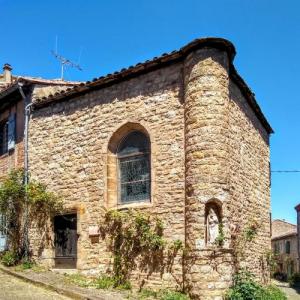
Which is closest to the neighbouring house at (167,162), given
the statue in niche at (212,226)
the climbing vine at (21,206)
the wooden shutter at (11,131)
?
the statue in niche at (212,226)

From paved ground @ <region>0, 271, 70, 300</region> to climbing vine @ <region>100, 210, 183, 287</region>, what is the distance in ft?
5.20

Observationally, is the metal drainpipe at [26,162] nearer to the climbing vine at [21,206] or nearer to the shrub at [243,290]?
the climbing vine at [21,206]

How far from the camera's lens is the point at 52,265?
12.1 m

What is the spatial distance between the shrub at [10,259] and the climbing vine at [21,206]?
0.11 metres

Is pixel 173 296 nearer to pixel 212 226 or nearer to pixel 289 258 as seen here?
pixel 212 226

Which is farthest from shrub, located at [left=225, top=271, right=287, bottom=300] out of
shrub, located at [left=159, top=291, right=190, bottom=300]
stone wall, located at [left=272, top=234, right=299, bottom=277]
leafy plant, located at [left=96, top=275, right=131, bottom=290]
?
stone wall, located at [left=272, top=234, right=299, bottom=277]

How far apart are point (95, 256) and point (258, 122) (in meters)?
6.42

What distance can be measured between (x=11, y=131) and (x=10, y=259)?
4185mm

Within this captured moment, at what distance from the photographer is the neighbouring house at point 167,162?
9523mm

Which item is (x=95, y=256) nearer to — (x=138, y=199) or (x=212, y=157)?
(x=138, y=199)

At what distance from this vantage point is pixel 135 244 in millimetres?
10391

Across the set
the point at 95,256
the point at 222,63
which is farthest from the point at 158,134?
the point at 95,256

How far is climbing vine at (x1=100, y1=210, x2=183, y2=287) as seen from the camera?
9898mm

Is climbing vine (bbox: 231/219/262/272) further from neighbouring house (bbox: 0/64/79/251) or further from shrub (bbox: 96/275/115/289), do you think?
neighbouring house (bbox: 0/64/79/251)
